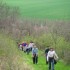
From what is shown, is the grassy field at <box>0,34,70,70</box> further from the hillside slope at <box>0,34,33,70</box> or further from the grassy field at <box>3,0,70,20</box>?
the grassy field at <box>3,0,70,20</box>

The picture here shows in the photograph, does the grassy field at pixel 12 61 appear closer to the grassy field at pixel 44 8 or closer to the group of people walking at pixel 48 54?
the group of people walking at pixel 48 54

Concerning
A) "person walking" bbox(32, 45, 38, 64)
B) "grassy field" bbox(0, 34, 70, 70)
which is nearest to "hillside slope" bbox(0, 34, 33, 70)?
"grassy field" bbox(0, 34, 70, 70)

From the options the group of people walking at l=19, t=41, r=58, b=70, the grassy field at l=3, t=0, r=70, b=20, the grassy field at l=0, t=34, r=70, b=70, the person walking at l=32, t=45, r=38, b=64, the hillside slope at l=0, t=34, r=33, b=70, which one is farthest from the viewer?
the grassy field at l=3, t=0, r=70, b=20

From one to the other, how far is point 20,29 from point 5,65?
33.1 metres

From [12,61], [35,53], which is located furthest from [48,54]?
[35,53]

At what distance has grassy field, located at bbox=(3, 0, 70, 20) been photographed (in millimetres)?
64700

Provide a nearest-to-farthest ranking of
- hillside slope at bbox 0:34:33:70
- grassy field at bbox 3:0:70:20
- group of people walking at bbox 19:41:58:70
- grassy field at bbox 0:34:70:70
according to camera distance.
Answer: hillside slope at bbox 0:34:33:70
grassy field at bbox 0:34:70:70
group of people walking at bbox 19:41:58:70
grassy field at bbox 3:0:70:20

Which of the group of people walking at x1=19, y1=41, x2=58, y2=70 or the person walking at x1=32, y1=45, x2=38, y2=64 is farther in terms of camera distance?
the person walking at x1=32, y1=45, x2=38, y2=64

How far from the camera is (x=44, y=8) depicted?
7388cm

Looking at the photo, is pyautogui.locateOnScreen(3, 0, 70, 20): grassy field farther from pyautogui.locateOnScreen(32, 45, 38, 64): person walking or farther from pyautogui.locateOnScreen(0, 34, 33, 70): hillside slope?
pyautogui.locateOnScreen(0, 34, 33, 70): hillside slope

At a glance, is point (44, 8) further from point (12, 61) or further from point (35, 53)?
point (12, 61)

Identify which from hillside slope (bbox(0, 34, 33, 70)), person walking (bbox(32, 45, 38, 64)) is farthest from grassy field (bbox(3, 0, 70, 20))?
hillside slope (bbox(0, 34, 33, 70))

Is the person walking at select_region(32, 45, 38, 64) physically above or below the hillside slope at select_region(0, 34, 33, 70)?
below

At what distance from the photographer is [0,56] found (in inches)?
896
